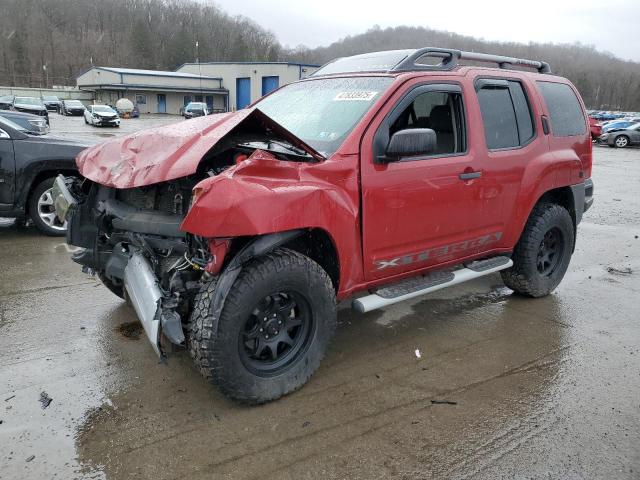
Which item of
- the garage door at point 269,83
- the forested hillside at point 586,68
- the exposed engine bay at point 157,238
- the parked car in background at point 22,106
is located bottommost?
the exposed engine bay at point 157,238

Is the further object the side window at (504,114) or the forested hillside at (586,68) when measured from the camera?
the forested hillside at (586,68)

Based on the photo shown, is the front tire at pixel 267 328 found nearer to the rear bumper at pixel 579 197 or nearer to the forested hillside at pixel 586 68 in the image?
the rear bumper at pixel 579 197

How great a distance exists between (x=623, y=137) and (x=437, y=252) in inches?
1162

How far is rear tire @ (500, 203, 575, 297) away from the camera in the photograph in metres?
4.63

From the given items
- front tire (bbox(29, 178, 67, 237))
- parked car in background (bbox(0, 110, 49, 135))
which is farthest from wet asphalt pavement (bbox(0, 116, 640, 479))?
parked car in background (bbox(0, 110, 49, 135))

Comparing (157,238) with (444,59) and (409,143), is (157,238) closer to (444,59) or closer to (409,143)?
(409,143)

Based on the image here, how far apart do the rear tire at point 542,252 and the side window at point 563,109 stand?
72 cm

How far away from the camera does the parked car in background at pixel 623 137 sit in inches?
1103

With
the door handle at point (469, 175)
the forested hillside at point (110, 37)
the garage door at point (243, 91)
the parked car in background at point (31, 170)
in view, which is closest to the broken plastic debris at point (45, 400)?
the door handle at point (469, 175)

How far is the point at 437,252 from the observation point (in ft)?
12.7

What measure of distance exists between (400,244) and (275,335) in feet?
3.53

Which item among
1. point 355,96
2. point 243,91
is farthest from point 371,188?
point 243,91

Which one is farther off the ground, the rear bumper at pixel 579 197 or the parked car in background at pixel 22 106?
the parked car in background at pixel 22 106

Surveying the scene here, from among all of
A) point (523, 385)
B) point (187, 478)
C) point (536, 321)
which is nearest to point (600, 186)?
point (536, 321)
